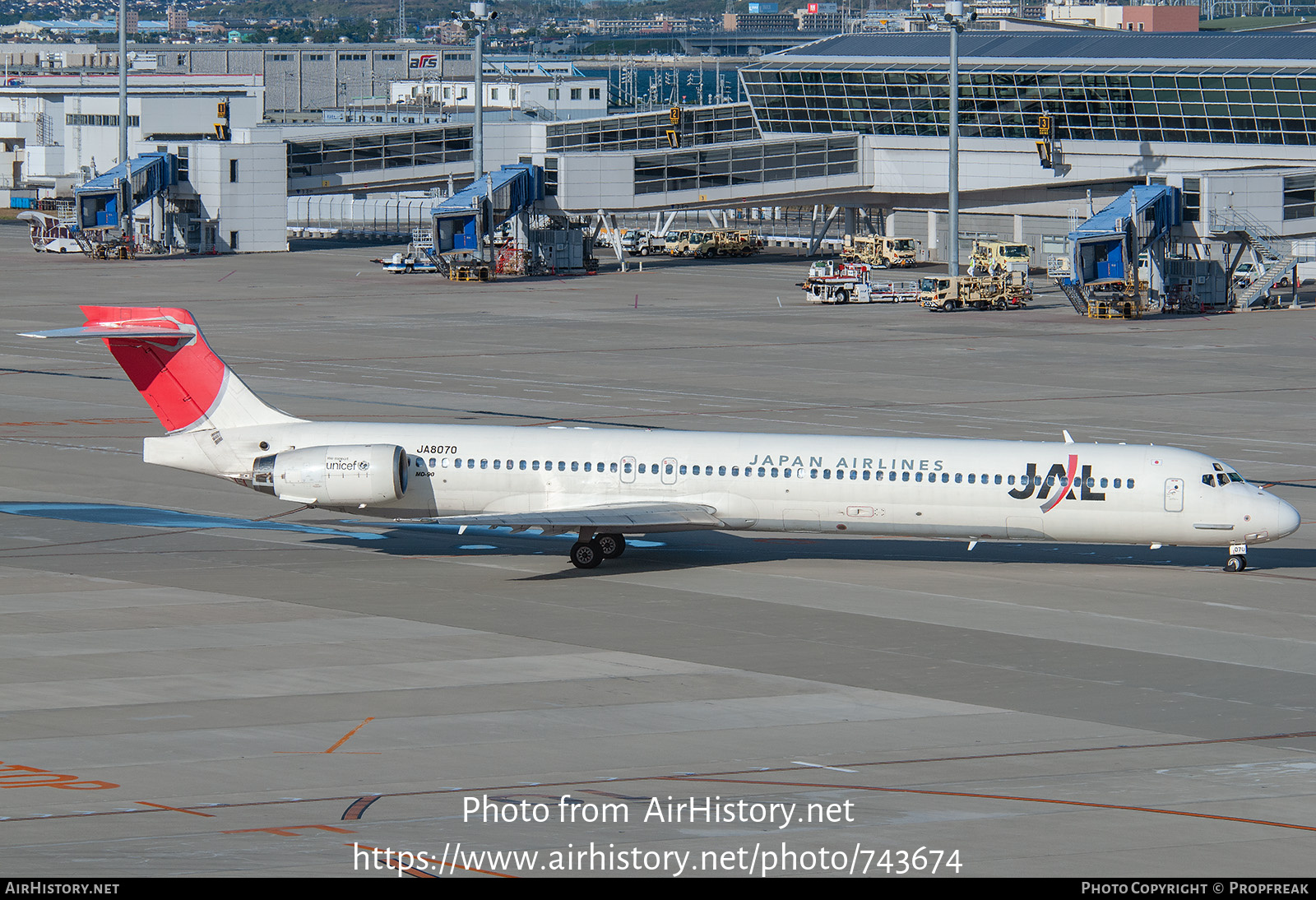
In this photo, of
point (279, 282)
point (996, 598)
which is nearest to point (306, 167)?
point (279, 282)

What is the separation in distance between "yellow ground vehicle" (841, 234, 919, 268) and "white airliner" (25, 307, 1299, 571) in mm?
90264

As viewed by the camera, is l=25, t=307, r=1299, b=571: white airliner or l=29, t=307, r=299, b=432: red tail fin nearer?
l=25, t=307, r=1299, b=571: white airliner

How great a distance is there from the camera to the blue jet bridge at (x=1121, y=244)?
98188 millimetres

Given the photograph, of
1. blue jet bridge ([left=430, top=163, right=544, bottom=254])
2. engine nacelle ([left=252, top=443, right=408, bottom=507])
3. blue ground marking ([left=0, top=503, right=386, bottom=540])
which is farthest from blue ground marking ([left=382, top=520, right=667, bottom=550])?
blue jet bridge ([left=430, top=163, right=544, bottom=254])

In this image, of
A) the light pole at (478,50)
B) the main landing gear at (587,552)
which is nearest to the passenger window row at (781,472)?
the main landing gear at (587,552)

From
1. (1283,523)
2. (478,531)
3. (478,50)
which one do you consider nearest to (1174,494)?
(1283,523)

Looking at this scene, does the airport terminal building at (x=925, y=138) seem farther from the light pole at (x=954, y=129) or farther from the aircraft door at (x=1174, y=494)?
the aircraft door at (x=1174, y=494)

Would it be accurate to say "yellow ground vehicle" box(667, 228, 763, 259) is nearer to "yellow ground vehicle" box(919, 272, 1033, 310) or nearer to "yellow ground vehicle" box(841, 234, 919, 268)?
"yellow ground vehicle" box(841, 234, 919, 268)

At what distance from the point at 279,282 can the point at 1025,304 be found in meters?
48.5

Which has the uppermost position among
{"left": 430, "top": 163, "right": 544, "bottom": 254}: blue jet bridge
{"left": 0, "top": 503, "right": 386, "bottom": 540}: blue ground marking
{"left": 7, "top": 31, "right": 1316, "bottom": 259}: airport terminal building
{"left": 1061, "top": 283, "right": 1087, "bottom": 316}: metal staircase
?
{"left": 7, "top": 31, "right": 1316, "bottom": 259}: airport terminal building

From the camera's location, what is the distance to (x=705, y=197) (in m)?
130

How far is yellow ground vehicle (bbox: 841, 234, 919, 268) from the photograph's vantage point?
130125 millimetres

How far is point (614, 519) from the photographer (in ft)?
129

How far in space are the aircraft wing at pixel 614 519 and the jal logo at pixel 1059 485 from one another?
680cm
